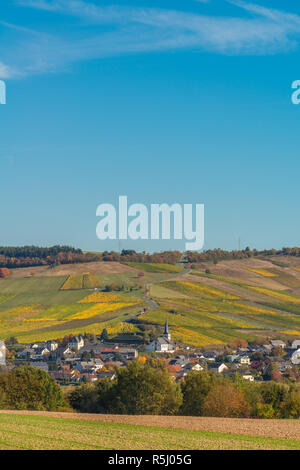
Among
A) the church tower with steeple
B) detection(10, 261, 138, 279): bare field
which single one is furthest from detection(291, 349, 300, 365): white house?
detection(10, 261, 138, 279): bare field

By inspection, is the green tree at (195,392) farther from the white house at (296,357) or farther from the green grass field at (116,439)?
the white house at (296,357)

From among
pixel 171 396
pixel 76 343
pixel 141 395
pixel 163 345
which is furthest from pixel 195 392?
pixel 76 343

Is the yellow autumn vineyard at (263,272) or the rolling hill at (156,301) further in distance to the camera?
the yellow autumn vineyard at (263,272)

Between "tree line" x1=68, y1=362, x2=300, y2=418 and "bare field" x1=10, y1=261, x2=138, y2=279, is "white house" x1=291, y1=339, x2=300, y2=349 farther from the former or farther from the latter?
"tree line" x1=68, y1=362, x2=300, y2=418

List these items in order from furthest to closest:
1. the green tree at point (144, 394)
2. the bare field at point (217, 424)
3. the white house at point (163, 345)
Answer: the white house at point (163, 345) < the green tree at point (144, 394) < the bare field at point (217, 424)

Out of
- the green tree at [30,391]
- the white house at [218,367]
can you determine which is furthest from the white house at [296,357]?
the green tree at [30,391]

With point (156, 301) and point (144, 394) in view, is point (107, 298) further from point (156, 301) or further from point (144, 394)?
point (144, 394)
